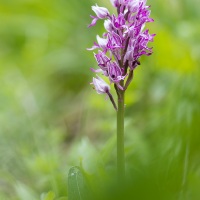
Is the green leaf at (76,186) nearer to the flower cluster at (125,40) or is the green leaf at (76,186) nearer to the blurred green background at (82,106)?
the blurred green background at (82,106)

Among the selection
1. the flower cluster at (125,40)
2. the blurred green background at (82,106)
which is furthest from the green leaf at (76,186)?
the flower cluster at (125,40)

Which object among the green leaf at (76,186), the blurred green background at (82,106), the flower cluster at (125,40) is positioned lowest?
the green leaf at (76,186)

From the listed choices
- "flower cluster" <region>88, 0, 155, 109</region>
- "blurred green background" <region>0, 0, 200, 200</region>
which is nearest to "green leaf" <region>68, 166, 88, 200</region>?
"blurred green background" <region>0, 0, 200, 200</region>

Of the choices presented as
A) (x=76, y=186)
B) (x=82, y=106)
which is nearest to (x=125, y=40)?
(x=76, y=186)

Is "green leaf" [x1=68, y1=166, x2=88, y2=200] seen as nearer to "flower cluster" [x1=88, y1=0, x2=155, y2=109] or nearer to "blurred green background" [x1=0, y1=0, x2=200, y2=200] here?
"blurred green background" [x1=0, y1=0, x2=200, y2=200]

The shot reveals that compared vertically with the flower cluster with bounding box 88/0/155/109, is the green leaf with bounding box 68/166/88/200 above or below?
below

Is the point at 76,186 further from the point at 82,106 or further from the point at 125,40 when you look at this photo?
the point at 82,106

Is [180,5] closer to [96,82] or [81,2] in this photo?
[81,2]

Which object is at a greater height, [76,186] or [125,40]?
[125,40]

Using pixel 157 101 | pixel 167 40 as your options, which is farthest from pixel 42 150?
pixel 167 40
